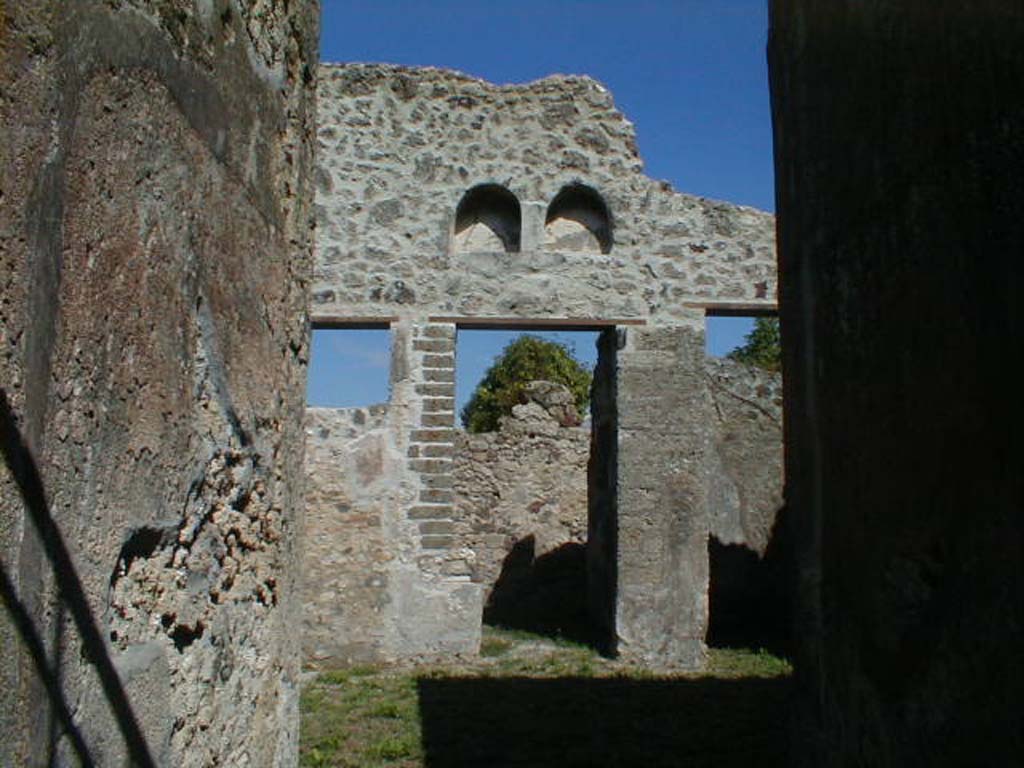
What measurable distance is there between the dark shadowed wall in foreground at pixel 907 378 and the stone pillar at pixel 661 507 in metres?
4.54

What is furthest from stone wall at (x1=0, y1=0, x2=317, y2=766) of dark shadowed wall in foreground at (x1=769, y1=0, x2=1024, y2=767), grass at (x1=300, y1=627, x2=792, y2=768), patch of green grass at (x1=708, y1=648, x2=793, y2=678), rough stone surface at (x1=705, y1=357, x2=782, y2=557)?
rough stone surface at (x1=705, y1=357, x2=782, y2=557)

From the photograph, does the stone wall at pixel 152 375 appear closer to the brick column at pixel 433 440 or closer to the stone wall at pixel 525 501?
the brick column at pixel 433 440

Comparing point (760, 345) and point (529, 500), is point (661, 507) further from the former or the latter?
point (760, 345)

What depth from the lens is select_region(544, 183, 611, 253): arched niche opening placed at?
8.40 m

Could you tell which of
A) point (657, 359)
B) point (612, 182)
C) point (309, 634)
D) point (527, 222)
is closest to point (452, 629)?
point (309, 634)

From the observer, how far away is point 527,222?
834 centimetres

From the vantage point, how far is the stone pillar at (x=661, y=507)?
778 centimetres

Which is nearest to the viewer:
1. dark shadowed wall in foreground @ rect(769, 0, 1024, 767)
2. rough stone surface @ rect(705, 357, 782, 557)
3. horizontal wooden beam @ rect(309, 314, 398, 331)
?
dark shadowed wall in foreground @ rect(769, 0, 1024, 767)

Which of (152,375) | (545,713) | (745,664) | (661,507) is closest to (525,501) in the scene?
(661,507)

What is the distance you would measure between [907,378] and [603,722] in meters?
3.78

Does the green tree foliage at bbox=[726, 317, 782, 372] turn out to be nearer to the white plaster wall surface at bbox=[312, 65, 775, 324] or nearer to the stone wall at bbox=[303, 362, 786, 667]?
the stone wall at bbox=[303, 362, 786, 667]

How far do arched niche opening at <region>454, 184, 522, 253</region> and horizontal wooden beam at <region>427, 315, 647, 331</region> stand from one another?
24.5 inches

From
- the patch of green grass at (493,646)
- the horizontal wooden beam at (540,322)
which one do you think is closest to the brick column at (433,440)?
the horizontal wooden beam at (540,322)

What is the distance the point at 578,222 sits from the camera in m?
8.50
